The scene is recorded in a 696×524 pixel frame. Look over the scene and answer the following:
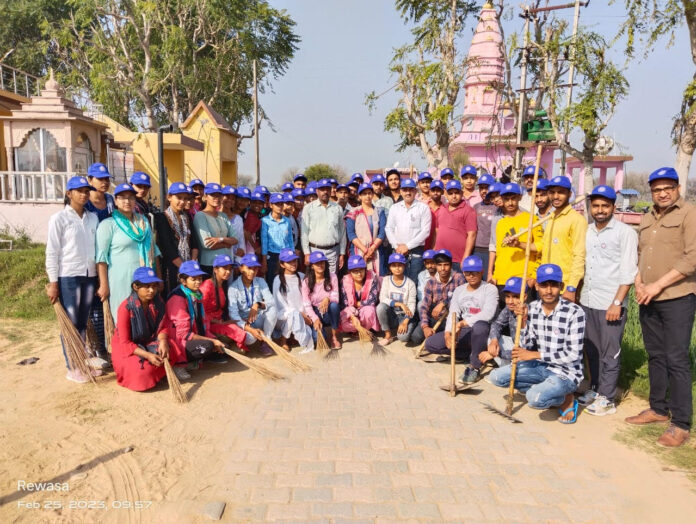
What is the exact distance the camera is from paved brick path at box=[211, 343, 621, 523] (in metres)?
2.87

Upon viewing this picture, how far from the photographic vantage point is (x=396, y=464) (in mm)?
3354

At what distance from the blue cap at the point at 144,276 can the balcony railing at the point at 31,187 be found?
30.0 ft

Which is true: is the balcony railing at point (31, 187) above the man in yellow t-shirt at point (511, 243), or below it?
above

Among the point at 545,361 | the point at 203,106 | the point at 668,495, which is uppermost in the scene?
the point at 203,106

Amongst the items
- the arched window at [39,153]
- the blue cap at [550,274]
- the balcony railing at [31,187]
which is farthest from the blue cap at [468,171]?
the arched window at [39,153]

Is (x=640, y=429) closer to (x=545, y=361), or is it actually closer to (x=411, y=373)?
(x=545, y=361)

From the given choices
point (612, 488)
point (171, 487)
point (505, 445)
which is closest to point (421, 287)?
point (505, 445)

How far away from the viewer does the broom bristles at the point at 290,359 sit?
530 cm

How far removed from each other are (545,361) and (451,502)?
188 centimetres

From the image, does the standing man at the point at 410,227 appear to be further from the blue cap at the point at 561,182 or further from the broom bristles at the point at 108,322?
the broom bristles at the point at 108,322

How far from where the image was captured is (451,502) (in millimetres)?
2930

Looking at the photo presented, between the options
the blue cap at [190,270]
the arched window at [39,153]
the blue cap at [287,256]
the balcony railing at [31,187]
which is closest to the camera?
the blue cap at [190,270]

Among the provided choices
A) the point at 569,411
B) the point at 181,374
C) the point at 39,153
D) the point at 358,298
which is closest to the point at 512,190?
the point at 569,411

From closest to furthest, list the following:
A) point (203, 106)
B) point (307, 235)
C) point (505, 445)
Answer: point (505, 445), point (307, 235), point (203, 106)
